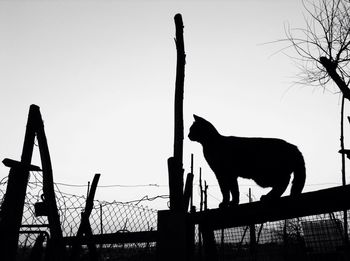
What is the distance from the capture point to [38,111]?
343 centimetres

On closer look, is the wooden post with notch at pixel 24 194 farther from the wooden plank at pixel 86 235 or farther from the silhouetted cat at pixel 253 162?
the silhouetted cat at pixel 253 162

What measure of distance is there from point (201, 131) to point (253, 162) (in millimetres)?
1203

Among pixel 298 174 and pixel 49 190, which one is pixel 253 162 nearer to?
pixel 298 174

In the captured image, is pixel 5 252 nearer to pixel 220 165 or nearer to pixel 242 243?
pixel 220 165

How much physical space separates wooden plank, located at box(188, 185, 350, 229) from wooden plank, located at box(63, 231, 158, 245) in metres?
0.96

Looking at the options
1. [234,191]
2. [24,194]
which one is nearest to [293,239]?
[234,191]

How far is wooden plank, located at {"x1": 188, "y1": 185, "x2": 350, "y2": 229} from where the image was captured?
1.92m

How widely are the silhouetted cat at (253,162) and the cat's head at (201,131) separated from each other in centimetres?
2

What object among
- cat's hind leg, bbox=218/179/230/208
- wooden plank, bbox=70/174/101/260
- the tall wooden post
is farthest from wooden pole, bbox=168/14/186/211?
wooden plank, bbox=70/174/101/260

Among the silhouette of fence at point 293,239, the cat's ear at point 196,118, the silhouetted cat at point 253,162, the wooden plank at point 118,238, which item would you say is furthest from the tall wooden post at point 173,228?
the cat's ear at point 196,118

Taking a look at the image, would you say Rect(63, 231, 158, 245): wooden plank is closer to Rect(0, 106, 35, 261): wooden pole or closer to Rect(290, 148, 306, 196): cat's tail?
Rect(0, 106, 35, 261): wooden pole

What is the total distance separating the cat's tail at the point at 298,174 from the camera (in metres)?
3.88

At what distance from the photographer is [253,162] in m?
4.39

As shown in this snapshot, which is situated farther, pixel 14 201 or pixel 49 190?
pixel 49 190
